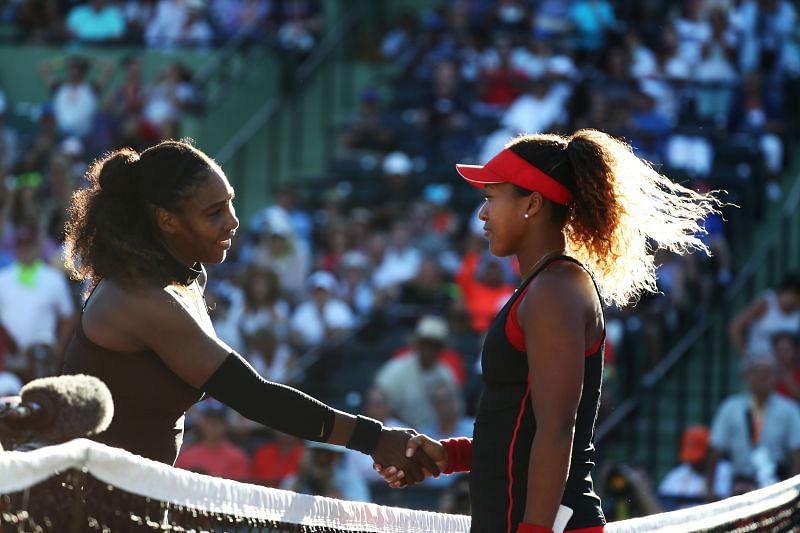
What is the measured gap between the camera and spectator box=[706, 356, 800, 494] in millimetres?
8812

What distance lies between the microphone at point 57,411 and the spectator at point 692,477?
624 cm

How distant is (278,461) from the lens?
31.4ft

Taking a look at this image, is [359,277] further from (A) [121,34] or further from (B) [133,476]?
(B) [133,476]

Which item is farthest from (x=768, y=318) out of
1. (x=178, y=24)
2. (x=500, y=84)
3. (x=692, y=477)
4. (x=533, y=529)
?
(x=178, y=24)

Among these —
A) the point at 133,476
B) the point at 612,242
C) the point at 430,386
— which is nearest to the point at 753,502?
the point at 612,242

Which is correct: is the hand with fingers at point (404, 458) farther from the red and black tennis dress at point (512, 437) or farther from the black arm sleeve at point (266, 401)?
the red and black tennis dress at point (512, 437)

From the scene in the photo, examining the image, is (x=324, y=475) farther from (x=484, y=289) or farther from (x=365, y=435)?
(x=365, y=435)

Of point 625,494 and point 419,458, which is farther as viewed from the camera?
point 625,494

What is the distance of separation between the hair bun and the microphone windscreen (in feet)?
3.25

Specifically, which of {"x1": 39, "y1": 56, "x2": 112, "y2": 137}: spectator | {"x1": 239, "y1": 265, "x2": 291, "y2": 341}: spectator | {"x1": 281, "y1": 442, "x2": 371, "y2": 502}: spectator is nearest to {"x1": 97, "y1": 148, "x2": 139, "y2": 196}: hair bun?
{"x1": 281, "y1": 442, "x2": 371, "y2": 502}: spectator

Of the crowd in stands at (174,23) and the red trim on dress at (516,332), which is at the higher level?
the crowd in stands at (174,23)

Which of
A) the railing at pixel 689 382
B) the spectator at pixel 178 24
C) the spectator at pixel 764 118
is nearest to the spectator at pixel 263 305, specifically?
the railing at pixel 689 382

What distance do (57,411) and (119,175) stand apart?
3.64 feet

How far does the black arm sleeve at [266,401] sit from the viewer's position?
12.3 ft
